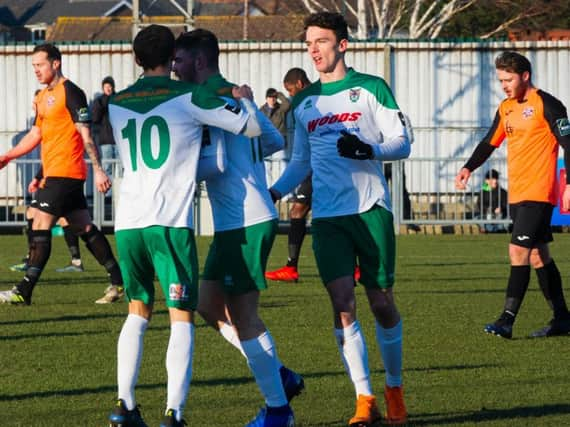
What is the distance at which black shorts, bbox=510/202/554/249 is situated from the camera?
1037 centimetres

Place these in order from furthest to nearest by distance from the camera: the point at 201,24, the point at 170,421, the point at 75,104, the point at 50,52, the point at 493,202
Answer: the point at 201,24 → the point at 493,202 → the point at 75,104 → the point at 50,52 → the point at 170,421

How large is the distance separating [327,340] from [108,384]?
7.61ft

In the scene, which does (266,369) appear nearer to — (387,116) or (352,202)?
(352,202)

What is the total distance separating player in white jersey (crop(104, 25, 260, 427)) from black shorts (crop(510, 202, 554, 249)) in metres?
4.14

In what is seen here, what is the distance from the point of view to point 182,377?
6.59 m

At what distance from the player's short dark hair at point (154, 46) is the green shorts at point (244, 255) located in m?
0.93

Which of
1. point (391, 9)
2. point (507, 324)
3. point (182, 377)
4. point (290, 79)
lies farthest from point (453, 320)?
point (391, 9)

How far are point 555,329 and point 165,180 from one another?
4838 millimetres

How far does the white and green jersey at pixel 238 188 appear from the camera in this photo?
697 cm

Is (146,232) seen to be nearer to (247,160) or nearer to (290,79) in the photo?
(247,160)

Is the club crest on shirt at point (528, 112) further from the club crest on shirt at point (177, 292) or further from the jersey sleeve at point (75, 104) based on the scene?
the club crest on shirt at point (177, 292)

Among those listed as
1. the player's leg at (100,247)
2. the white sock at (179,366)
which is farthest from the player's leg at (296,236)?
the white sock at (179,366)

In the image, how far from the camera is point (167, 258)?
6695mm

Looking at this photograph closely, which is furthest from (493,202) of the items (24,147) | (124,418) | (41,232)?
(124,418)
